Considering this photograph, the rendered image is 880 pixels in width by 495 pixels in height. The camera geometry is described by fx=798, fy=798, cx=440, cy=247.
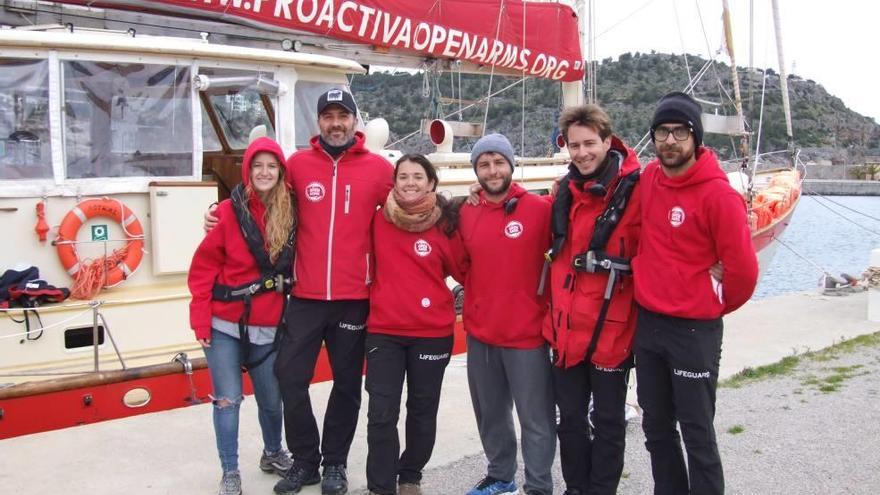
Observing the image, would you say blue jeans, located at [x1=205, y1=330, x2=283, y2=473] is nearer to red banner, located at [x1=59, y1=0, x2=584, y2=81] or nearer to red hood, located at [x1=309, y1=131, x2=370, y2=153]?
red hood, located at [x1=309, y1=131, x2=370, y2=153]

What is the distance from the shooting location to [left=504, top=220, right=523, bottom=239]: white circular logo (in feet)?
10.9

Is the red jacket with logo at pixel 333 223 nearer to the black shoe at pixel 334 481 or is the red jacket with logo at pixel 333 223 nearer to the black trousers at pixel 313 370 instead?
the black trousers at pixel 313 370

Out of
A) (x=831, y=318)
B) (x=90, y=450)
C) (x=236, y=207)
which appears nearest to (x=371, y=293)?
(x=236, y=207)

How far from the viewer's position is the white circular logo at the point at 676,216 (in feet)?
9.48

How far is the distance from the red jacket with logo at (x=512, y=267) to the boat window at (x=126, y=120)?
3169 mm

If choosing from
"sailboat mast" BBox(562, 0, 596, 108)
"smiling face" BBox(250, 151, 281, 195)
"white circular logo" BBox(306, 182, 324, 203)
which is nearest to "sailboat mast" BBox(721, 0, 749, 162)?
"sailboat mast" BBox(562, 0, 596, 108)

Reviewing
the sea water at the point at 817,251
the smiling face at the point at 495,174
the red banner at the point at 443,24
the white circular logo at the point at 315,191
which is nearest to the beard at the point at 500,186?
the smiling face at the point at 495,174

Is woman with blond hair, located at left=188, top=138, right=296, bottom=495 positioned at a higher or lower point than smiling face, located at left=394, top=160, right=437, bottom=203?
lower

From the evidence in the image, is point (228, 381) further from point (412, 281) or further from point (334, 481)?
point (412, 281)

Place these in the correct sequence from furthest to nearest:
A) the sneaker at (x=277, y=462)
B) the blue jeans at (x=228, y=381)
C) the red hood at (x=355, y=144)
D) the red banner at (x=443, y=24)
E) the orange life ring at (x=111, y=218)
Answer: the red banner at (x=443, y=24) < the orange life ring at (x=111, y=218) < the sneaker at (x=277, y=462) < the red hood at (x=355, y=144) < the blue jeans at (x=228, y=381)

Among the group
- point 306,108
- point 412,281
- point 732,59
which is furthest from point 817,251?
point 412,281

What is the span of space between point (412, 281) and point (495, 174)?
0.57 metres

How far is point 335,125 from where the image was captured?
11.5ft

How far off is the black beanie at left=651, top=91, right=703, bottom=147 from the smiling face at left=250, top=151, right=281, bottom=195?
1.56m
